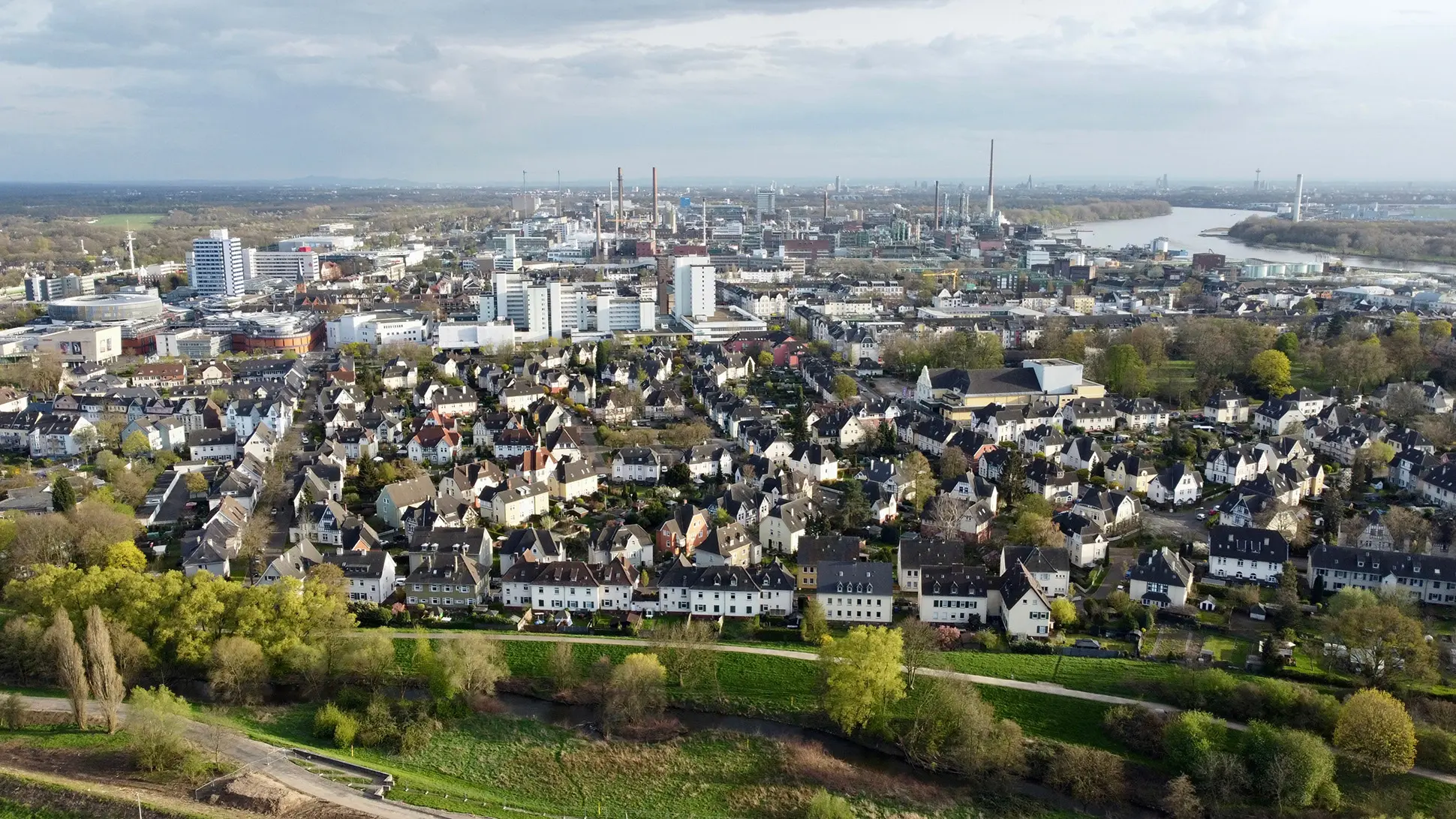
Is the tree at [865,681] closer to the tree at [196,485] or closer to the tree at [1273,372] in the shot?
the tree at [196,485]

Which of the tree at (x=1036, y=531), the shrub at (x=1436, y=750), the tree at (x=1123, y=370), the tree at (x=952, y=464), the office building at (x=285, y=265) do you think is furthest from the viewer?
the office building at (x=285, y=265)

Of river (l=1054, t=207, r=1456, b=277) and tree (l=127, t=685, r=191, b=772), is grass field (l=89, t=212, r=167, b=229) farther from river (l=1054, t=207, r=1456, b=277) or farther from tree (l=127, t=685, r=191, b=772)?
tree (l=127, t=685, r=191, b=772)

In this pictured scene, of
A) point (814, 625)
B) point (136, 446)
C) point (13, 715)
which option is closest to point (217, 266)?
point (136, 446)

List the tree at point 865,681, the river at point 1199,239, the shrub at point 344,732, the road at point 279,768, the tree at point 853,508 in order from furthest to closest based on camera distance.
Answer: the river at point 1199,239 → the tree at point 853,508 → the tree at point 865,681 → the shrub at point 344,732 → the road at point 279,768

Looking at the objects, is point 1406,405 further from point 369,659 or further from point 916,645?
point 369,659

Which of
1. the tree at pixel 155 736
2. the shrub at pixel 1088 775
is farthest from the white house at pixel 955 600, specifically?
the tree at pixel 155 736

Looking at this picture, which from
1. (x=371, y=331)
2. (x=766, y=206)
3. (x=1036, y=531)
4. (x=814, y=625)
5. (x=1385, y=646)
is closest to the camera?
(x=1385, y=646)

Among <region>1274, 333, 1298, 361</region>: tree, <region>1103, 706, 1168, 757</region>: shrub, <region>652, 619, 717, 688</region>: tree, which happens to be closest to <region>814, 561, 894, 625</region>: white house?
<region>652, 619, 717, 688</region>: tree
